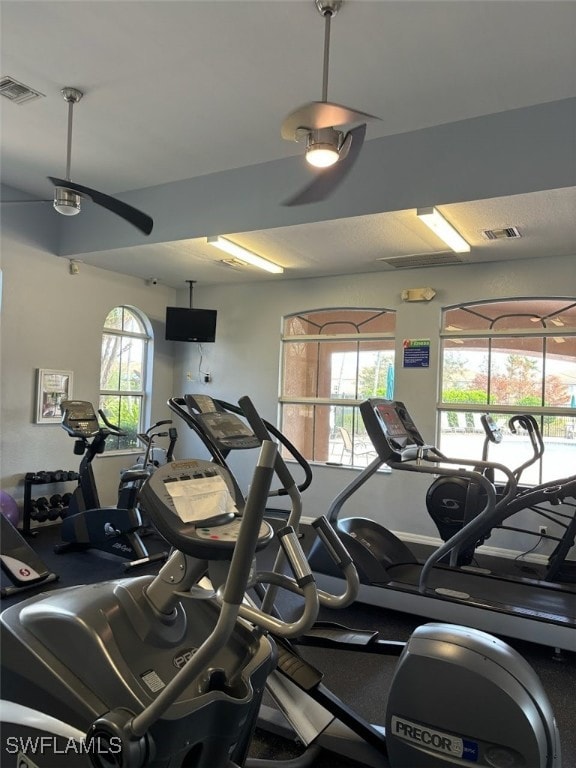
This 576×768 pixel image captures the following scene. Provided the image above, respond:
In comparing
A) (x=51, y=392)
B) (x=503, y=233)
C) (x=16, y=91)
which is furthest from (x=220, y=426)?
(x=51, y=392)

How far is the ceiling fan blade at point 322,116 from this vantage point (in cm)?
222

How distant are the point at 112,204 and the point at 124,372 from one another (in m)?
3.92

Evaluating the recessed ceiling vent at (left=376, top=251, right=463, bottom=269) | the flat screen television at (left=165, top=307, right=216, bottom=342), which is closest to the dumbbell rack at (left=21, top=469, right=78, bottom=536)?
the flat screen television at (left=165, top=307, right=216, bottom=342)

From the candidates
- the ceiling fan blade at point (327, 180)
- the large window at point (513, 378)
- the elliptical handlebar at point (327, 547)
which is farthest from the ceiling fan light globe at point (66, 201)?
the large window at point (513, 378)

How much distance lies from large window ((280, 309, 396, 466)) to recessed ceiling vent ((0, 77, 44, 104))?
11.9ft

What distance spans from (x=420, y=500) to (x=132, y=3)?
4823mm

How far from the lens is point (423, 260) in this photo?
17.2 feet

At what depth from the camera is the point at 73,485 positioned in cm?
593

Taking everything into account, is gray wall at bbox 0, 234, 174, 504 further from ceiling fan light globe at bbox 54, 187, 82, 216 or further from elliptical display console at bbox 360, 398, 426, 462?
elliptical display console at bbox 360, 398, 426, 462

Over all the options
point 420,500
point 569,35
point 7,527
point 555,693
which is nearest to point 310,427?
point 420,500

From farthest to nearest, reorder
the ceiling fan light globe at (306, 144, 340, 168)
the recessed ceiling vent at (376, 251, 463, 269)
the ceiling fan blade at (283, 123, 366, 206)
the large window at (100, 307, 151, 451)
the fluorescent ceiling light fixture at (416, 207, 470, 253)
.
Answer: the large window at (100, 307, 151, 451) < the recessed ceiling vent at (376, 251, 463, 269) < the fluorescent ceiling light fixture at (416, 207, 470, 253) < the ceiling fan blade at (283, 123, 366, 206) < the ceiling fan light globe at (306, 144, 340, 168)

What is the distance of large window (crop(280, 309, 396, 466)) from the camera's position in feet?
20.0

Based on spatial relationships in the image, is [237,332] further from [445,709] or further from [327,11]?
[445,709]

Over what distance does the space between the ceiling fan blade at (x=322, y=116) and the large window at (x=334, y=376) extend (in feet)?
12.2
